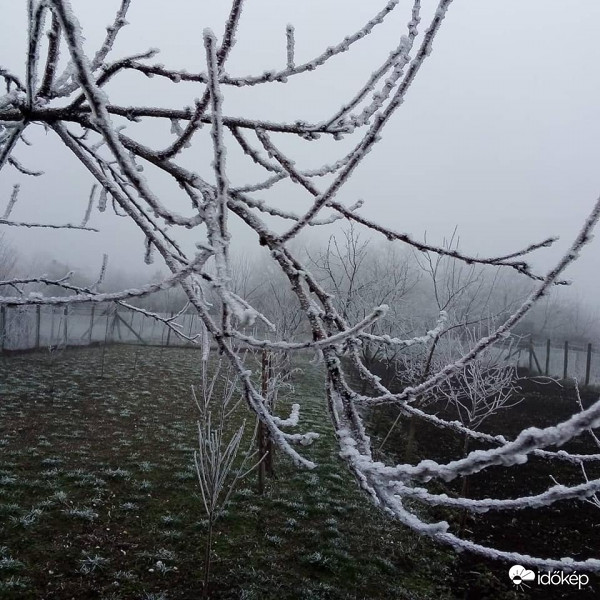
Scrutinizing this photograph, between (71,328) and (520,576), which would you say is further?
(71,328)

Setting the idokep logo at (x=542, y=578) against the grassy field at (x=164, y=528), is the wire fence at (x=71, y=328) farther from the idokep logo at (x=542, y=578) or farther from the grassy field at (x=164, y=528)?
the idokep logo at (x=542, y=578)

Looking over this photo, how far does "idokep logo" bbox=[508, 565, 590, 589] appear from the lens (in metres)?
4.93

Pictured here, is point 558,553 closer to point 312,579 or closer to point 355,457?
point 312,579

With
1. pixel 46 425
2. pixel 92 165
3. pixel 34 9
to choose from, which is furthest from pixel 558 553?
pixel 46 425

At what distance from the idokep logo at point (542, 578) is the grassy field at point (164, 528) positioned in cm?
18

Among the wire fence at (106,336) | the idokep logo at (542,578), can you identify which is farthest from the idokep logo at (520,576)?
the wire fence at (106,336)

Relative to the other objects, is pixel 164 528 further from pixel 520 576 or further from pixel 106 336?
pixel 106 336

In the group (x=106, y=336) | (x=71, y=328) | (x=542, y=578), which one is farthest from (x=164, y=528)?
(x=71, y=328)

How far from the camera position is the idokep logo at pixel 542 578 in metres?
4.93

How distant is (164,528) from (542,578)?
4.09 m

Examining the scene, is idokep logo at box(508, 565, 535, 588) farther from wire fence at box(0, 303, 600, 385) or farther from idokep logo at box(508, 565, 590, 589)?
wire fence at box(0, 303, 600, 385)

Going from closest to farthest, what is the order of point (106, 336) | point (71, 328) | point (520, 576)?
point (520, 576)
point (106, 336)
point (71, 328)

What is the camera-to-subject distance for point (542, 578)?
16.5 ft

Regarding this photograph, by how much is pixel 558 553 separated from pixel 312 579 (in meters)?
3.01
